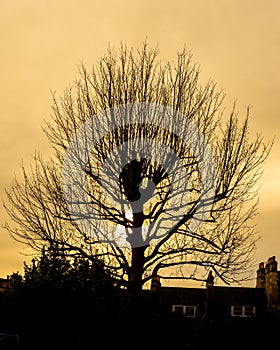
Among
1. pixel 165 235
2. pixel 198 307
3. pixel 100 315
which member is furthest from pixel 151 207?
pixel 198 307

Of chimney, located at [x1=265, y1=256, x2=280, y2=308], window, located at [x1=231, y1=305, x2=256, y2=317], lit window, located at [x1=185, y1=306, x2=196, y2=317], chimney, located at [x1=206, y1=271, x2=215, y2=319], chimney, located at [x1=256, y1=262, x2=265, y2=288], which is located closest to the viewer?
chimney, located at [x1=265, y1=256, x2=280, y2=308]

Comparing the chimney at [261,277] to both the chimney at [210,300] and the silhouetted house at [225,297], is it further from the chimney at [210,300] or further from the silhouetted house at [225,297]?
the chimney at [210,300]

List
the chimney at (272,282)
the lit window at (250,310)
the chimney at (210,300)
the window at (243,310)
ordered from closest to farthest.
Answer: the chimney at (272,282) → the chimney at (210,300) → the window at (243,310) → the lit window at (250,310)

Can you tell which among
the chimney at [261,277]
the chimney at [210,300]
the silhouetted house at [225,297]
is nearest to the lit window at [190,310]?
the silhouetted house at [225,297]

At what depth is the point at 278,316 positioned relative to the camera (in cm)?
2212

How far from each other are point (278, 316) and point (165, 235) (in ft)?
18.6

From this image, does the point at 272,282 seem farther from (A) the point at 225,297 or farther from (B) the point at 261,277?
(A) the point at 225,297

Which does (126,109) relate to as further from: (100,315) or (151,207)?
(100,315)

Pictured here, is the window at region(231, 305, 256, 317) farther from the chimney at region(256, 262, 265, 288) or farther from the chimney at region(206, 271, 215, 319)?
the chimney at region(256, 262, 265, 288)

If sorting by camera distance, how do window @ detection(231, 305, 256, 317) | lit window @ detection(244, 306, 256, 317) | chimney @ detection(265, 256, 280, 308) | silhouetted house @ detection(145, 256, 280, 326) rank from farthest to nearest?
lit window @ detection(244, 306, 256, 317)
window @ detection(231, 305, 256, 317)
silhouetted house @ detection(145, 256, 280, 326)
chimney @ detection(265, 256, 280, 308)

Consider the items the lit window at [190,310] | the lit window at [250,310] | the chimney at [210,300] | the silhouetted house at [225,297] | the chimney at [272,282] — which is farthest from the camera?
the lit window at [190,310]

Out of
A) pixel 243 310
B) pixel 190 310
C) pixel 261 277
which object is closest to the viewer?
pixel 243 310

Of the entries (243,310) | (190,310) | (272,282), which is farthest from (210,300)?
(272,282)

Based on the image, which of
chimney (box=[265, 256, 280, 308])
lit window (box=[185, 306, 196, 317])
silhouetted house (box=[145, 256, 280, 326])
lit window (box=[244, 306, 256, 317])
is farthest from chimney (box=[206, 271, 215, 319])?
chimney (box=[265, 256, 280, 308])
